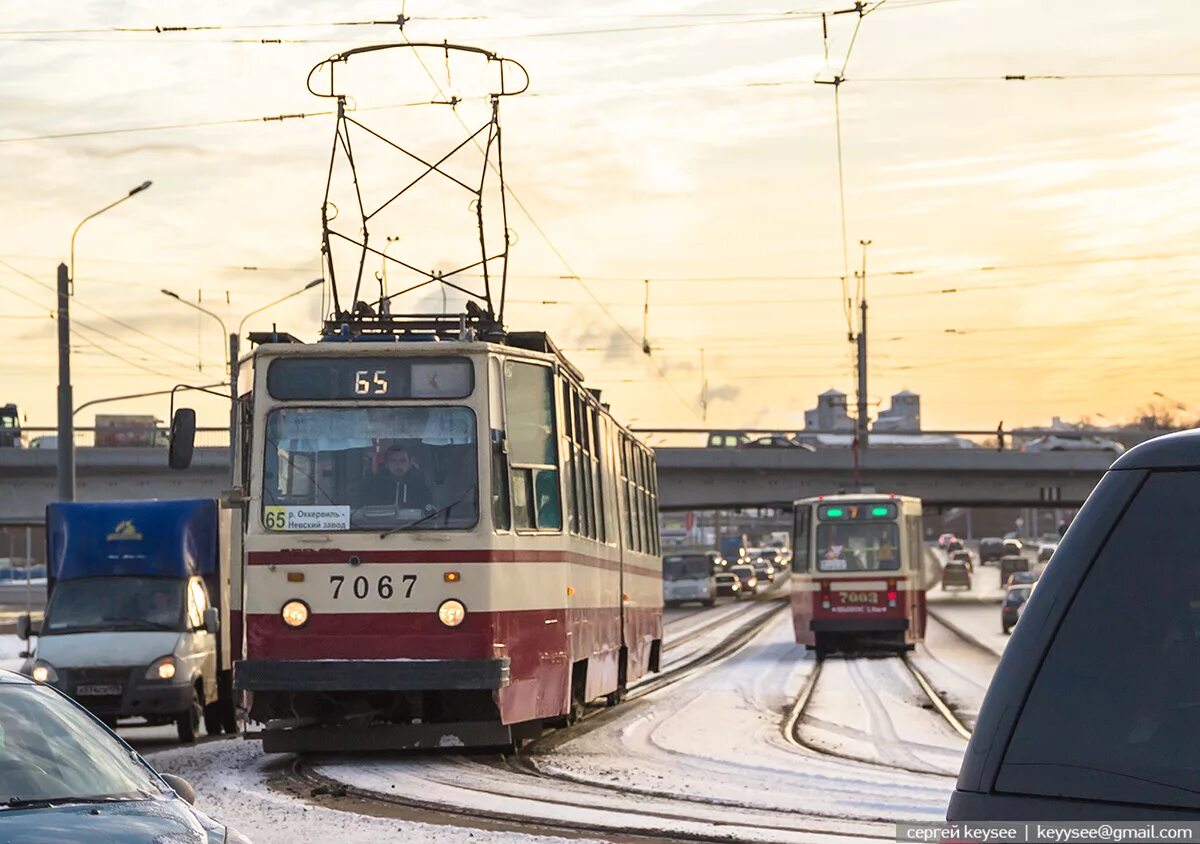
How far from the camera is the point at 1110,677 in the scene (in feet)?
10.8

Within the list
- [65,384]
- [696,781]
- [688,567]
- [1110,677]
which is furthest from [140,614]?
[688,567]

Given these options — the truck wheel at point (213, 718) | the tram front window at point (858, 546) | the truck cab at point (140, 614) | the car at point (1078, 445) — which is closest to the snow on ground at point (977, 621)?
the tram front window at point (858, 546)

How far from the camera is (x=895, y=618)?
121 ft

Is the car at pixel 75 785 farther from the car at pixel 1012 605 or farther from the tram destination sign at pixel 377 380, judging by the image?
the car at pixel 1012 605

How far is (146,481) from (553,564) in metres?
50.9

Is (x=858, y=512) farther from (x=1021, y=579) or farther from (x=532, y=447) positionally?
(x=1021, y=579)

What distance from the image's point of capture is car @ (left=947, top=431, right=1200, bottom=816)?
3221 mm

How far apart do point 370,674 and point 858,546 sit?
23.6 meters

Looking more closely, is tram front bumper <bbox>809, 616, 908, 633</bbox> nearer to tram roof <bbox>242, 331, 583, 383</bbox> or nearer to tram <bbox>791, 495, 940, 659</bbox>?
tram <bbox>791, 495, 940, 659</bbox>

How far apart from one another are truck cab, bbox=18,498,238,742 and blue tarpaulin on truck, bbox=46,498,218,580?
1 centimetres

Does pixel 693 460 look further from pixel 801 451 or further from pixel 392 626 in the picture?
pixel 392 626

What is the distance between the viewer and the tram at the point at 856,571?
36938 millimetres

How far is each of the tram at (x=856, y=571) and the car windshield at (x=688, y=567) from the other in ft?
131

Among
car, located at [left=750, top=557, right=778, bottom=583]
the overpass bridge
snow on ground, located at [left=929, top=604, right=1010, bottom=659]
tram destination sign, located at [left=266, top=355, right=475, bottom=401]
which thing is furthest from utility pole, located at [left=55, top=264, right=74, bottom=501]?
car, located at [left=750, top=557, right=778, bottom=583]
